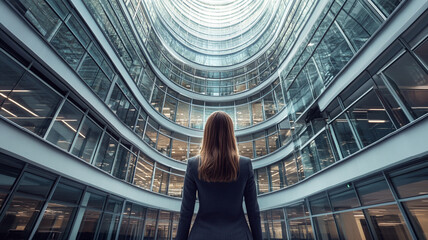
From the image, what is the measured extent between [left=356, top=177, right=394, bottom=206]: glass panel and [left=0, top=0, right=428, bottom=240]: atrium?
0.04 metres

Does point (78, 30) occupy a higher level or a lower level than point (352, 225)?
higher

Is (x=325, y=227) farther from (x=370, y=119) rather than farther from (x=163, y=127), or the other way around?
(x=163, y=127)

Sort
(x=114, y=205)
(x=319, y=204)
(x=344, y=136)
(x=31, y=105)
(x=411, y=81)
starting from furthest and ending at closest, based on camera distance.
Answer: (x=114, y=205)
(x=319, y=204)
(x=344, y=136)
(x=31, y=105)
(x=411, y=81)

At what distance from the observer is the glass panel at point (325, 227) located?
930cm

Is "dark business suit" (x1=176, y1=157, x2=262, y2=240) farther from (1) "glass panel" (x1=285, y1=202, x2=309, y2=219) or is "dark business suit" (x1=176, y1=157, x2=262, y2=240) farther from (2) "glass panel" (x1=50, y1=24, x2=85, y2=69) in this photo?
(1) "glass panel" (x1=285, y1=202, x2=309, y2=219)

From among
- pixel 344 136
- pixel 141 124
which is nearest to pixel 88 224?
pixel 141 124

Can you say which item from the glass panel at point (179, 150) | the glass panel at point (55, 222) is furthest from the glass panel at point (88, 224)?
the glass panel at point (179, 150)

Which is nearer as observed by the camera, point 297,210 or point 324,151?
point 324,151

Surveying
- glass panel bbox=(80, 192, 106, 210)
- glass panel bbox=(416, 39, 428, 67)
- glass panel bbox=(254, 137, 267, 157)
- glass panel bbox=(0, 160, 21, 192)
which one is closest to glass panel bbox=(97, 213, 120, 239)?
glass panel bbox=(80, 192, 106, 210)

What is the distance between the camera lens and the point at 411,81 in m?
6.01

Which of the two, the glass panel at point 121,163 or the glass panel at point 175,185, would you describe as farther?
the glass panel at point 175,185

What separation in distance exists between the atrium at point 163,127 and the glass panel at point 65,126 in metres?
0.06

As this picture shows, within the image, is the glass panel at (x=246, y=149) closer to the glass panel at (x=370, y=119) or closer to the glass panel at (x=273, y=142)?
the glass panel at (x=273, y=142)

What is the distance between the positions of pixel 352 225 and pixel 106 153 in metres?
12.8
